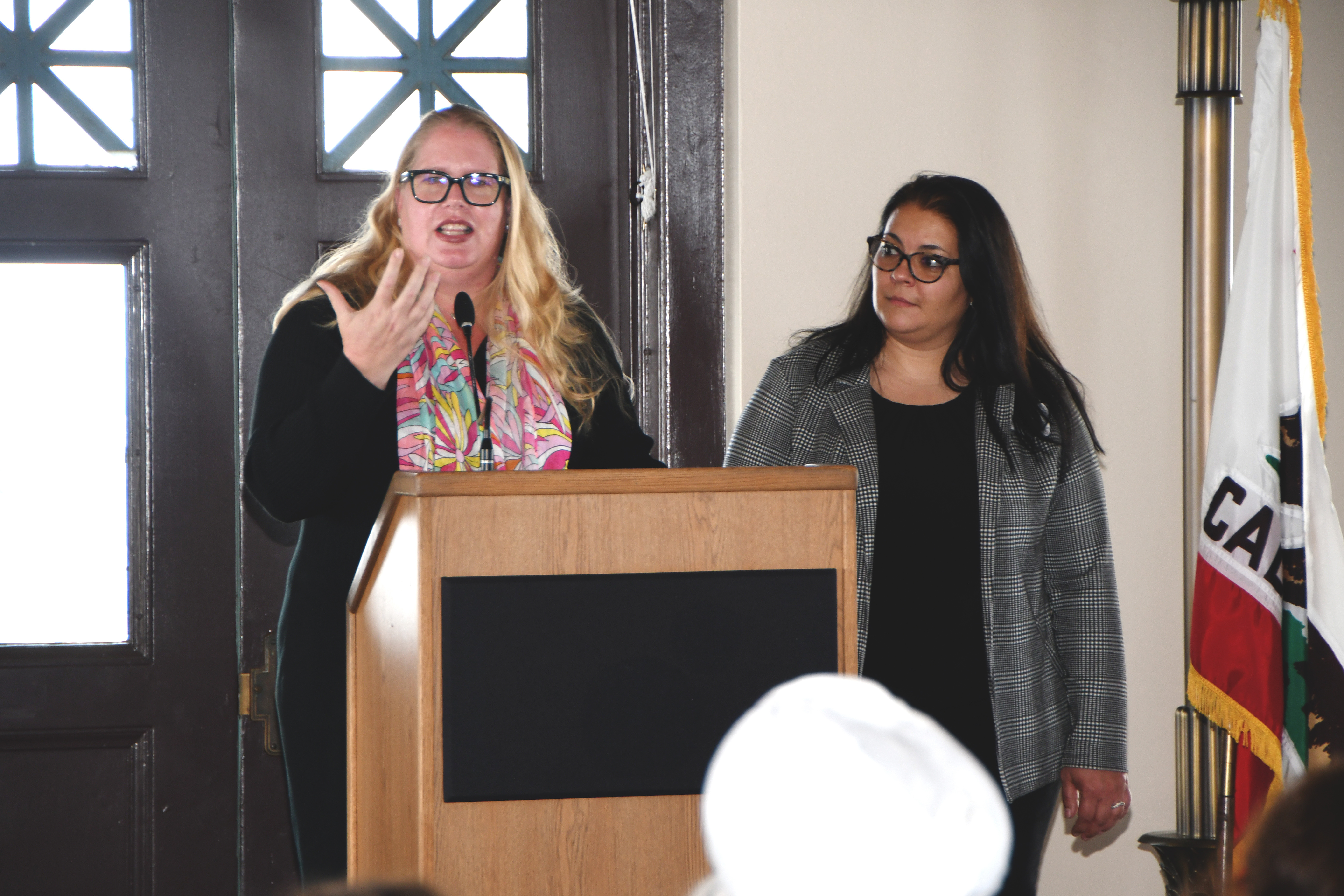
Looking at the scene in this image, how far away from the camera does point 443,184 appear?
1.90m

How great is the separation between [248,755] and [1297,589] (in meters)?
2.18

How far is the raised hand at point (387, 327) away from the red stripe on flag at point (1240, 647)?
1.60 m

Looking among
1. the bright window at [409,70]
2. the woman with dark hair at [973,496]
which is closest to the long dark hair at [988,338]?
the woman with dark hair at [973,496]

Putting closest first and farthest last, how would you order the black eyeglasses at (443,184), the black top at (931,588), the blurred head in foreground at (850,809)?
the blurred head in foreground at (850,809) < the black eyeglasses at (443,184) < the black top at (931,588)

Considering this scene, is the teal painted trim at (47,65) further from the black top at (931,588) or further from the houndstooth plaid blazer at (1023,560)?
the black top at (931,588)

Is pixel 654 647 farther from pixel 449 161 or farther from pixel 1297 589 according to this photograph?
pixel 1297 589

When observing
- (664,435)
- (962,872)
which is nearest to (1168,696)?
(664,435)

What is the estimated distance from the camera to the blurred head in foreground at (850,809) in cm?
44

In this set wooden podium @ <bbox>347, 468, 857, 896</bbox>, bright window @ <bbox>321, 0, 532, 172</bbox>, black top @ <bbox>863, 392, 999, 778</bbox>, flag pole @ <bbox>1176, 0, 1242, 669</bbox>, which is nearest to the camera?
wooden podium @ <bbox>347, 468, 857, 896</bbox>

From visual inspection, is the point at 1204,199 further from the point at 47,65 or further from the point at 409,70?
the point at 47,65

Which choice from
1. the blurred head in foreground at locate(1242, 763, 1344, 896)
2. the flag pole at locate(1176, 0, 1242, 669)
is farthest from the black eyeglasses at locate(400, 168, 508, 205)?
the blurred head in foreground at locate(1242, 763, 1344, 896)

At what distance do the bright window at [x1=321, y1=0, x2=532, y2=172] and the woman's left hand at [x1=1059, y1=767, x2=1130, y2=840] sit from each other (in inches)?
70.1

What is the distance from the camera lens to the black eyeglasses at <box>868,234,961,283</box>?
215cm

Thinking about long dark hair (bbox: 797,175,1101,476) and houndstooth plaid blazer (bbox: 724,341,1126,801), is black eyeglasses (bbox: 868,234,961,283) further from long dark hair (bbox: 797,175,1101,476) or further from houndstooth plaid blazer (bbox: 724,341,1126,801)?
houndstooth plaid blazer (bbox: 724,341,1126,801)
